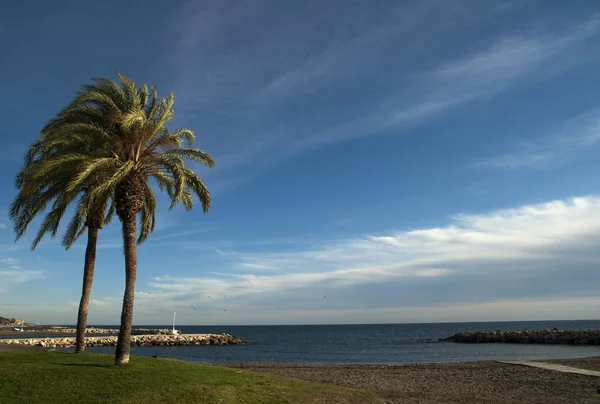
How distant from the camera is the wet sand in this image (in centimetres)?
1975

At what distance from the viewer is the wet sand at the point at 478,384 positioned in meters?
19.8

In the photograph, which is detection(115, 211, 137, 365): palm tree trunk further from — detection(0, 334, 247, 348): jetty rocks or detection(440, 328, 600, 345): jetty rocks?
detection(440, 328, 600, 345): jetty rocks

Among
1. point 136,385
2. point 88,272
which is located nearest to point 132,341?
point 88,272

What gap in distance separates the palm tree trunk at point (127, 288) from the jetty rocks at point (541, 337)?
3008 inches

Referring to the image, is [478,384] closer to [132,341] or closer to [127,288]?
[127,288]

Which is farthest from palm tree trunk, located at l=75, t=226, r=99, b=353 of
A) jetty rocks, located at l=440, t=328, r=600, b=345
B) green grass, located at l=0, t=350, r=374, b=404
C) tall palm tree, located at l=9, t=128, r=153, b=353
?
jetty rocks, located at l=440, t=328, r=600, b=345

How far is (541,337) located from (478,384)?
6705 cm

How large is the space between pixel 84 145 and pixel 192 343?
7754cm

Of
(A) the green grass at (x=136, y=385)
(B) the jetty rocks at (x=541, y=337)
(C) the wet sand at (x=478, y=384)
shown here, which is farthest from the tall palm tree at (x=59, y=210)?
(B) the jetty rocks at (x=541, y=337)

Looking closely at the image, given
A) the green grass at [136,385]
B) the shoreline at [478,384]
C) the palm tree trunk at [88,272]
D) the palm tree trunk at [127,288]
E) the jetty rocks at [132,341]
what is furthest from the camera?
the jetty rocks at [132,341]

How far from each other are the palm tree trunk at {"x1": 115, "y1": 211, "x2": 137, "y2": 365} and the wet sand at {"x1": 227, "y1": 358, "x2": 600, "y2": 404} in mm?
10943

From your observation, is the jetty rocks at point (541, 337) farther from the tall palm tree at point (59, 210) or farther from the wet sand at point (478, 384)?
the tall palm tree at point (59, 210)

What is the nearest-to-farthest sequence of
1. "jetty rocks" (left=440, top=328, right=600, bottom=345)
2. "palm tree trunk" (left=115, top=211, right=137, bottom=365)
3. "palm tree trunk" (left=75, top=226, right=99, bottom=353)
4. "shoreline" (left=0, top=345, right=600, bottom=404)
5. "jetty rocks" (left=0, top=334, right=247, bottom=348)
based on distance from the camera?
"palm tree trunk" (left=115, top=211, right=137, bottom=365) → "shoreline" (left=0, top=345, right=600, bottom=404) → "palm tree trunk" (left=75, top=226, right=99, bottom=353) → "jetty rocks" (left=0, top=334, right=247, bottom=348) → "jetty rocks" (left=440, top=328, right=600, bottom=345)

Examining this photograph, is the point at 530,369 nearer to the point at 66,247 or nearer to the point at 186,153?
the point at 186,153
